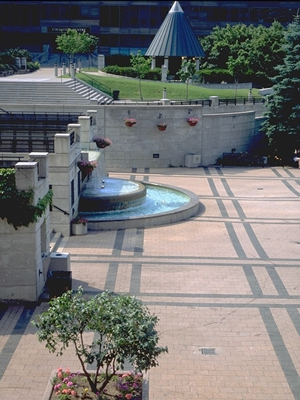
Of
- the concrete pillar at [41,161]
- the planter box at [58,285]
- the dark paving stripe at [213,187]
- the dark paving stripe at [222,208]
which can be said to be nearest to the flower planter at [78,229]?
the concrete pillar at [41,161]

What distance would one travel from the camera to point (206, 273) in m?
22.4

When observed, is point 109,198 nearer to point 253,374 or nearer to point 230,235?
point 230,235

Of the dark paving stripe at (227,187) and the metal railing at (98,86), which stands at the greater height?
the metal railing at (98,86)

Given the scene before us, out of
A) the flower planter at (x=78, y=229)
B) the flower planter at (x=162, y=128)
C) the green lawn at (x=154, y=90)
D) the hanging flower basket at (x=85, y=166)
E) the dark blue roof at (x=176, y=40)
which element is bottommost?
the flower planter at (x=78, y=229)

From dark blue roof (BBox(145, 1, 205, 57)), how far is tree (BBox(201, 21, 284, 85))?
2275 mm

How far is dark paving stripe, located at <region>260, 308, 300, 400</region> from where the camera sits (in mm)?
14938

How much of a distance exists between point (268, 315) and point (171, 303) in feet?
9.64

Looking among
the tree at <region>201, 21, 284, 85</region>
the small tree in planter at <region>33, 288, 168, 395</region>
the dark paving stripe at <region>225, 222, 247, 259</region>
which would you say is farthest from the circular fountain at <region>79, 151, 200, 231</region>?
the tree at <region>201, 21, 284, 85</region>

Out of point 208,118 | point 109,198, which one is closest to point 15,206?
point 109,198

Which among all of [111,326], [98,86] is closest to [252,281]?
[111,326]

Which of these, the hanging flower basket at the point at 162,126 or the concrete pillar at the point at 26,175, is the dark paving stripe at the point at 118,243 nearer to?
the concrete pillar at the point at 26,175

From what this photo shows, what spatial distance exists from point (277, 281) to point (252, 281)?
86cm

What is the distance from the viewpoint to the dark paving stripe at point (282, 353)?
49.0 ft

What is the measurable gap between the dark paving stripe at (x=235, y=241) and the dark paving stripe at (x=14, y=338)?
9.07 metres
